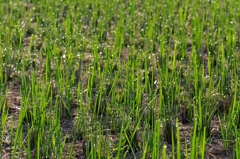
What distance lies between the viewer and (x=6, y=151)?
7.89 ft

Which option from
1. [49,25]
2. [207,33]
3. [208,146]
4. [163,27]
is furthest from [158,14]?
[208,146]

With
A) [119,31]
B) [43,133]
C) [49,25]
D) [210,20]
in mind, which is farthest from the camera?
[210,20]

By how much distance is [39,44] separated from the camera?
12.8ft

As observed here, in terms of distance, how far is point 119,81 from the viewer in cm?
321

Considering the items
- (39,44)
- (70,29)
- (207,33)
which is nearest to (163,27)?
(207,33)

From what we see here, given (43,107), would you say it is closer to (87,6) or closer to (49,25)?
(49,25)

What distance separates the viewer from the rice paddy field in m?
2.32

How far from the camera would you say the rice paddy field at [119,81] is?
232 cm

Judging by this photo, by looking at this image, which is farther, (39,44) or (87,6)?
(87,6)

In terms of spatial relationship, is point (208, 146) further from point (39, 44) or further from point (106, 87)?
point (39, 44)

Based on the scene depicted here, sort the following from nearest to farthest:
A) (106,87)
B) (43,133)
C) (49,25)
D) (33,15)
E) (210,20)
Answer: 1. (43,133)
2. (106,87)
3. (49,25)
4. (210,20)
5. (33,15)

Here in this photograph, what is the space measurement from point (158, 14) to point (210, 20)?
0.46 m


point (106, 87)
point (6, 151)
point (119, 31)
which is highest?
point (119, 31)

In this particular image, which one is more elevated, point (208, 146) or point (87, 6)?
point (87, 6)
